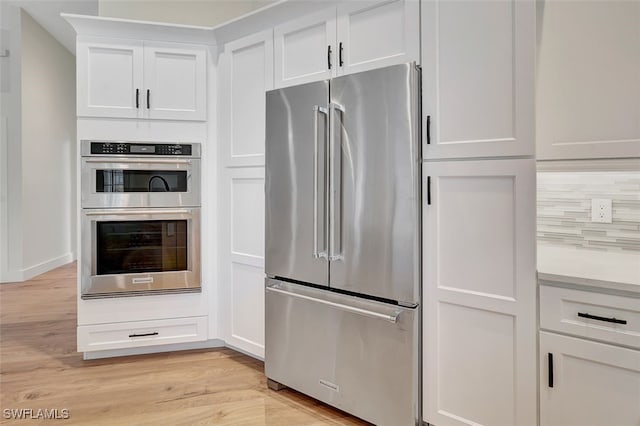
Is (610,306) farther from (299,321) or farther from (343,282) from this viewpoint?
(299,321)

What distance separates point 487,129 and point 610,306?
79 cm

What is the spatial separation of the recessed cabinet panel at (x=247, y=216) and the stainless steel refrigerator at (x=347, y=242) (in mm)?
270

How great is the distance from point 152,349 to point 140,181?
A: 121 cm

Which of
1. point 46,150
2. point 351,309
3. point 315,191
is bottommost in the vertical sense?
point 351,309

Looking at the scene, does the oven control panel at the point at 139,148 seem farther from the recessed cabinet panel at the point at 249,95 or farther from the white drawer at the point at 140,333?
the white drawer at the point at 140,333

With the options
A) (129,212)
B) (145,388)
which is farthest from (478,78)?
(145,388)

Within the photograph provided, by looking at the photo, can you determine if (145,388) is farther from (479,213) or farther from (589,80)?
(589,80)

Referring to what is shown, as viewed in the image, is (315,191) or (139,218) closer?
(315,191)

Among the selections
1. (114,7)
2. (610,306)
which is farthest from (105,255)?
(610,306)

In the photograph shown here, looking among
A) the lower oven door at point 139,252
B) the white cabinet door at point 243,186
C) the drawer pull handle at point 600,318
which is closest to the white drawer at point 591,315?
the drawer pull handle at point 600,318

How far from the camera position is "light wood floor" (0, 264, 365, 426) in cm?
211

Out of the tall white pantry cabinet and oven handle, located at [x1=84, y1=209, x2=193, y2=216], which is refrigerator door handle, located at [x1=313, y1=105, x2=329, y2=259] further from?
oven handle, located at [x1=84, y1=209, x2=193, y2=216]

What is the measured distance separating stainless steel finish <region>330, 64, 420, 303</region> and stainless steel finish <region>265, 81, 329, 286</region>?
9cm

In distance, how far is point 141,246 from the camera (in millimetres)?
2791
